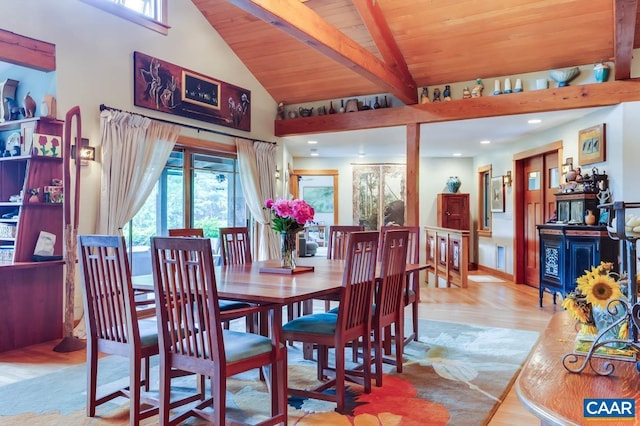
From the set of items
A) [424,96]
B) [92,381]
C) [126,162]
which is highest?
[424,96]

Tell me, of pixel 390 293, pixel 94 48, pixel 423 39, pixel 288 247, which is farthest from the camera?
pixel 423 39

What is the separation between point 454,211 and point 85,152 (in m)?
7.45

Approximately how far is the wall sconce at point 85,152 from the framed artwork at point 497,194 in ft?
22.2

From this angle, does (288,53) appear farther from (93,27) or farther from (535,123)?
(535,123)

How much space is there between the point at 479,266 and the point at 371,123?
445cm

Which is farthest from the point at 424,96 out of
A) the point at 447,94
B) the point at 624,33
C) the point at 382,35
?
the point at 624,33

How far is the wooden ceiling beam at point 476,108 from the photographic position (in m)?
5.04

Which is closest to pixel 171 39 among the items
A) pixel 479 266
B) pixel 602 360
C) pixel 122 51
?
pixel 122 51

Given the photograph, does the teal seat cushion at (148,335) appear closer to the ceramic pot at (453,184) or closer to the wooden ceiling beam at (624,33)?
the wooden ceiling beam at (624,33)

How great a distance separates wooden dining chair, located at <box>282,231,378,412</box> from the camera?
2.58 m

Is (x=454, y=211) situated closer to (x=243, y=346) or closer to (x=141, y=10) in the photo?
(x=141, y=10)

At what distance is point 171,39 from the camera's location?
543cm

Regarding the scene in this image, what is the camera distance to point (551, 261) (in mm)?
5309

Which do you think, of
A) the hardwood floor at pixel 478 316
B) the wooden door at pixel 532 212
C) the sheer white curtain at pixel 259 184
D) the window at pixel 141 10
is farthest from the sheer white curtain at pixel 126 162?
the wooden door at pixel 532 212
